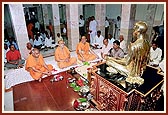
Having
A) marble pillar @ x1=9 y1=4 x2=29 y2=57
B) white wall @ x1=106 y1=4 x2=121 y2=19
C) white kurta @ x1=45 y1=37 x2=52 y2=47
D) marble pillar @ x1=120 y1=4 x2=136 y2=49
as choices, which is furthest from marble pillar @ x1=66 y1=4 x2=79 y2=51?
white wall @ x1=106 y1=4 x2=121 y2=19

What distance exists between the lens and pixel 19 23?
517cm

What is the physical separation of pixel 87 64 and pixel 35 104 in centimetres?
197

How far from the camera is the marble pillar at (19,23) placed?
507cm

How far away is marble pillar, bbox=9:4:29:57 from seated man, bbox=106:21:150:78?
11.6ft

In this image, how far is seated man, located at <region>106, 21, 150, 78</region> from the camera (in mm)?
2422

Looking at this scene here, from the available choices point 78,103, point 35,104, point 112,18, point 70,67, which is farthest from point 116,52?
point 112,18

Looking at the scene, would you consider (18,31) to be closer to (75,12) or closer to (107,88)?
(75,12)

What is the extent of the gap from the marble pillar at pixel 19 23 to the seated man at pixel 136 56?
11.6 feet

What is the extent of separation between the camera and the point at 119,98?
2.62m

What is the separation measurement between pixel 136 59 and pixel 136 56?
6 cm

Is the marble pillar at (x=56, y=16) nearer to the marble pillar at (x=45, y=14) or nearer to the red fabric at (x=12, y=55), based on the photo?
the marble pillar at (x=45, y=14)

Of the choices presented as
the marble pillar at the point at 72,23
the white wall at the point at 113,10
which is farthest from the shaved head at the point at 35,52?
the white wall at the point at 113,10

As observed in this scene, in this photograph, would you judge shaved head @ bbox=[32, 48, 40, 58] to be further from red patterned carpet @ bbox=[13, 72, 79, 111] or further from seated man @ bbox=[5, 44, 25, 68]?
seated man @ bbox=[5, 44, 25, 68]

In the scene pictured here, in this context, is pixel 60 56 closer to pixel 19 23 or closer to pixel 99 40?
pixel 19 23
